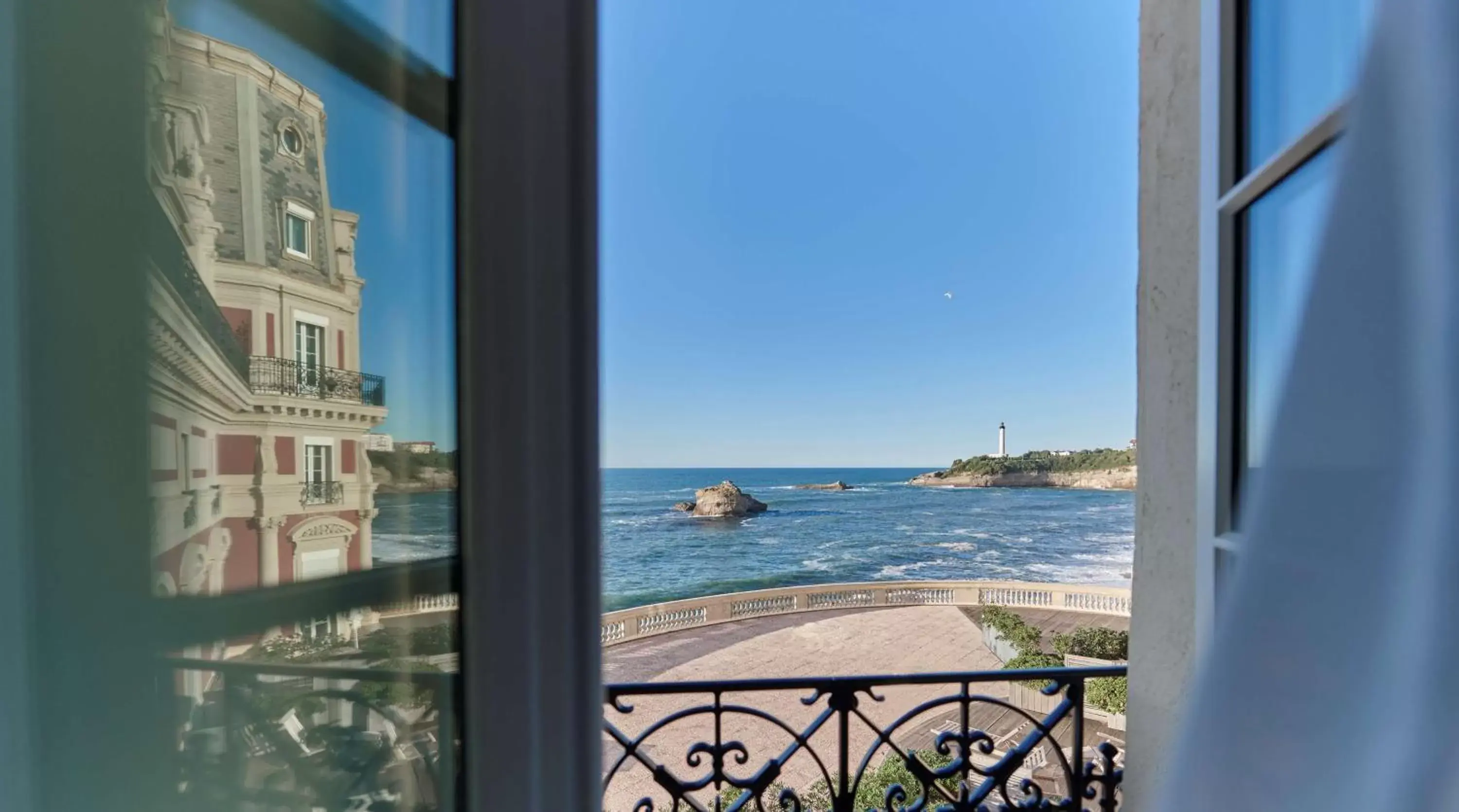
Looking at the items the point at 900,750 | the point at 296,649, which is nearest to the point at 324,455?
the point at 296,649

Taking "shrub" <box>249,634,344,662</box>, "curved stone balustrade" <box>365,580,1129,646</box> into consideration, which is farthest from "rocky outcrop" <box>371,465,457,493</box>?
"curved stone balustrade" <box>365,580,1129,646</box>

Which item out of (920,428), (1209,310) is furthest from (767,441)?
(1209,310)

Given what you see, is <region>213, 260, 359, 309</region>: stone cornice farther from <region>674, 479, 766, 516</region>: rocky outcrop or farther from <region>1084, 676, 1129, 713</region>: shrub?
<region>674, 479, 766, 516</region>: rocky outcrop

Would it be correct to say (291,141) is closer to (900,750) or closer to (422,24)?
(422,24)

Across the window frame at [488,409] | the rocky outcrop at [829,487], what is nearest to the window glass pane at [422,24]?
the window frame at [488,409]

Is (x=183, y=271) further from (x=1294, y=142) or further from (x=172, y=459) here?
(x=1294, y=142)

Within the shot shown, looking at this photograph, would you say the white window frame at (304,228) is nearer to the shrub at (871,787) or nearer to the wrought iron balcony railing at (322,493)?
the wrought iron balcony railing at (322,493)
